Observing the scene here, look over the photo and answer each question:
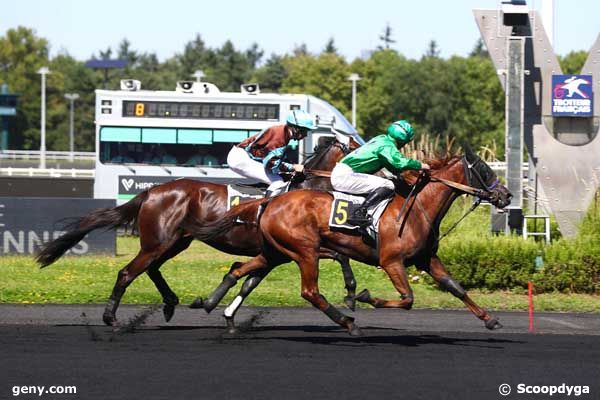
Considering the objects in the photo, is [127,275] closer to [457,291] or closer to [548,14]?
[457,291]

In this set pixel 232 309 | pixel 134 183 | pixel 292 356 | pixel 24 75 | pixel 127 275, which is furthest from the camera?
pixel 24 75

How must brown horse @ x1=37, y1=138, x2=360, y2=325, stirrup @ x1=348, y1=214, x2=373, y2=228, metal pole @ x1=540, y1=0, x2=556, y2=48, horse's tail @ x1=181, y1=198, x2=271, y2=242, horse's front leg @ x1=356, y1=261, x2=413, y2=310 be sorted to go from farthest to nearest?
metal pole @ x1=540, y1=0, x2=556, y2=48
brown horse @ x1=37, y1=138, x2=360, y2=325
horse's tail @ x1=181, y1=198, x2=271, y2=242
stirrup @ x1=348, y1=214, x2=373, y2=228
horse's front leg @ x1=356, y1=261, x2=413, y2=310

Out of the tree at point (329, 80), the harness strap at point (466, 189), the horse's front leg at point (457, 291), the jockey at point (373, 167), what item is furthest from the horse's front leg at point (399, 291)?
the tree at point (329, 80)

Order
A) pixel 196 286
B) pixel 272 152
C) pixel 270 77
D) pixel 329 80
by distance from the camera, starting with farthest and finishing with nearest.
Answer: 1. pixel 270 77
2. pixel 329 80
3. pixel 196 286
4. pixel 272 152

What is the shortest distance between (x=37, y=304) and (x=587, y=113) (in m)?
8.75

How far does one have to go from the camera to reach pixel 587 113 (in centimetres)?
1703

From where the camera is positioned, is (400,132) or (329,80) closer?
(400,132)

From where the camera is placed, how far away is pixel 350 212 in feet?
34.5

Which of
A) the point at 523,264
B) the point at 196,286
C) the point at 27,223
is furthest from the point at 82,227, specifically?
the point at 27,223

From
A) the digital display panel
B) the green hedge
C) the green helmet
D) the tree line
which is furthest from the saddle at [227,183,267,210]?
the tree line

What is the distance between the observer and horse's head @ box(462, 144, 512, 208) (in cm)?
1078

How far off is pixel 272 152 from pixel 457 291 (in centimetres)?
273

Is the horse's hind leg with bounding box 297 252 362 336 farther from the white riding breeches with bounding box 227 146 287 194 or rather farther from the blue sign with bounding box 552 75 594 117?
the blue sign with bounding box 552 75 594 117

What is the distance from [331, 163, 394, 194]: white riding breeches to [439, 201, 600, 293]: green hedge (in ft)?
15.6
